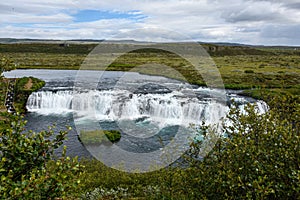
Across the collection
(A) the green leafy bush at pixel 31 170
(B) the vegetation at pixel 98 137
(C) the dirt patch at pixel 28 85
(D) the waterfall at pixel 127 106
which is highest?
(A) the green leafy bush at pixel 31 170

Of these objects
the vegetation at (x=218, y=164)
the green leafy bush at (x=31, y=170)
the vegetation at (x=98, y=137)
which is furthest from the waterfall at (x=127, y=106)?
the green leafy bush at (x=31, y=170)

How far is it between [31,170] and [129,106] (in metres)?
26.0

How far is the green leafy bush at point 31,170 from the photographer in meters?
4.47

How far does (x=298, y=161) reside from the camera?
627cm

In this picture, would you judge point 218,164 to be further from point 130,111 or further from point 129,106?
point 129,106

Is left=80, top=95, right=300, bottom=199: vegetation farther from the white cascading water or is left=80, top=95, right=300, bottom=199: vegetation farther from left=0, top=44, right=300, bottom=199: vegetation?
the white cascading water

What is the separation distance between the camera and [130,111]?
3112 centimetres

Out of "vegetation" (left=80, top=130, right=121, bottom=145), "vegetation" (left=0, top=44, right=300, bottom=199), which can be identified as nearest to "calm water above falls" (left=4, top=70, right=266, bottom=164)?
"vegetation" (left=80, top=130, right=121, bottom=145)

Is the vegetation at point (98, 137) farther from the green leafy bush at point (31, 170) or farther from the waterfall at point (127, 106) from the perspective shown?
the green leafy bush at point (31, 170)

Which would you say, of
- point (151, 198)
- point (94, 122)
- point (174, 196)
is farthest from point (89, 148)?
point (174, 196)

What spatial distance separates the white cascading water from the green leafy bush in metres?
22.9

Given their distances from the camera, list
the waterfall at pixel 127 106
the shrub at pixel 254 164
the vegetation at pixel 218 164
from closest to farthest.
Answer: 1. the vegetation at pixel 218 164
2. the shrub at pixel 254 164
3. the waterfall at pixel 127 106

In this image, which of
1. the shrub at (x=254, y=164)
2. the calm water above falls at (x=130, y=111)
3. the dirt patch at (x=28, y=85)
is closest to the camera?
the shrub at (x=254, y=164)

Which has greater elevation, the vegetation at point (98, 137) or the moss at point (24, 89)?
the moss at point (24, 89)
